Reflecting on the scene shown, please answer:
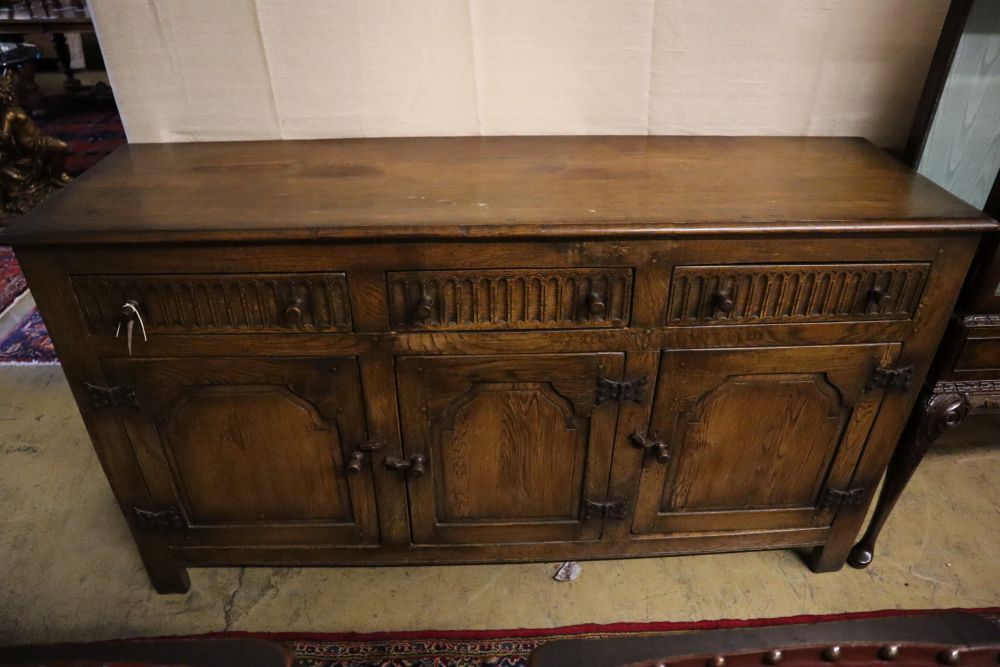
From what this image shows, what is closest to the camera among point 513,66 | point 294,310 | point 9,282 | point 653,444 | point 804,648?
point 804,648

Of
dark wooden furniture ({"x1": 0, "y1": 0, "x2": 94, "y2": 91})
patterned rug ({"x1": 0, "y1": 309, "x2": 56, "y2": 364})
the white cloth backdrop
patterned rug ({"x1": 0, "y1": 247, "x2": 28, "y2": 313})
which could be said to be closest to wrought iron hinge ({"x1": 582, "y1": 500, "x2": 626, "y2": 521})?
the white cloth backdrop

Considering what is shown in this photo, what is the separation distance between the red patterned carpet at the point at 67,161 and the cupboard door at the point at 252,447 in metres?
1.31

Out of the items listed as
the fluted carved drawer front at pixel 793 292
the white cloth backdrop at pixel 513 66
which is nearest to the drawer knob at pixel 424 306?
the fluted carved drawer front at pixel 793 292

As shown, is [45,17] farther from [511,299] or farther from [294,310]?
[511,299]

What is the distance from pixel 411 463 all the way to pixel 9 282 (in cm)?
227

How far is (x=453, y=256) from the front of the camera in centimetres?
109

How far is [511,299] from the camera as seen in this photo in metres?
1.15

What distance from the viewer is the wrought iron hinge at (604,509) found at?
4.64ft

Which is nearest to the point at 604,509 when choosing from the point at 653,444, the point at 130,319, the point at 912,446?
the point at 653,444

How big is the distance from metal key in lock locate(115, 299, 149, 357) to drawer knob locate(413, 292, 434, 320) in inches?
18.6

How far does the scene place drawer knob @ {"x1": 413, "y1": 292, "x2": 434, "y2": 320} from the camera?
1.12 metres

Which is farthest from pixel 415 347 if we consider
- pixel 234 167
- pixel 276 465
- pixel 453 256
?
pixel 234 167

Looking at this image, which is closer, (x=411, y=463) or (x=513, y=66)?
(x=411, y=463)

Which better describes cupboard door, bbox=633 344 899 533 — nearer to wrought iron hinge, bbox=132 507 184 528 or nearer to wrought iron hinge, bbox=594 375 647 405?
wrought iron hinge, bbox=594 375 647 405
